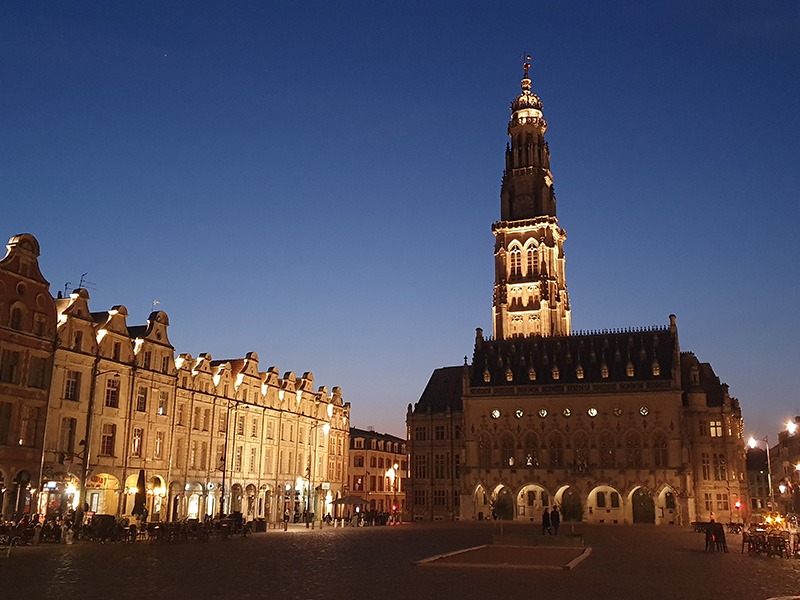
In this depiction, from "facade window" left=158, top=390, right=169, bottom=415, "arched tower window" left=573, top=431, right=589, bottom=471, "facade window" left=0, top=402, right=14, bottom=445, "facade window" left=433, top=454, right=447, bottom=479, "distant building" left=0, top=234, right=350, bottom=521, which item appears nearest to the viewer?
"facade window" left=0, top=402, right=14, bottom=445

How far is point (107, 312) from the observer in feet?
185

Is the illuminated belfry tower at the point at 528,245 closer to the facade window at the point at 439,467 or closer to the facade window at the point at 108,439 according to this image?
the facade window at the point at 439,467

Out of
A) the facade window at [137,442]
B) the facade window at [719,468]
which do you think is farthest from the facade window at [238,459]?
the facade window at [719,468]

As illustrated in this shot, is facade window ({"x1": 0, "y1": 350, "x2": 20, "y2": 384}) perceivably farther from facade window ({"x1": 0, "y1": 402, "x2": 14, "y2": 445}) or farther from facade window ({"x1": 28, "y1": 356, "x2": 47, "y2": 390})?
facade window ({"x1": 0, "y1": 402, "x2": 14, "y2": 445})

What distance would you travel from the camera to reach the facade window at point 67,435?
49031 mm

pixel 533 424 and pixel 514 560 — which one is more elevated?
pixel 533 424

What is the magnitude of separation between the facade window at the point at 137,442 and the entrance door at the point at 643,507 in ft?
178

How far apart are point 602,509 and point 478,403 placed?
18.1 m

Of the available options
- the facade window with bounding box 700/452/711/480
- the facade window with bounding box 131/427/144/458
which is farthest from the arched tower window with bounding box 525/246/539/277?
the facade window with bounding box 131/427/144/458

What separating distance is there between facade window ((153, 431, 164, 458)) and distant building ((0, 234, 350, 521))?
14cm

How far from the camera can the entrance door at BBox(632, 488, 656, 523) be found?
281 feet

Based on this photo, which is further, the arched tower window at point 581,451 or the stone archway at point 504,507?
the arched tower window at point 581,451

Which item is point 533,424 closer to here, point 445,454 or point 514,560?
point 445,454

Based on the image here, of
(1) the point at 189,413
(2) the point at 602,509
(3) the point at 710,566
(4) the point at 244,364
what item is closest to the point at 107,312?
(1) the point at 189,413
